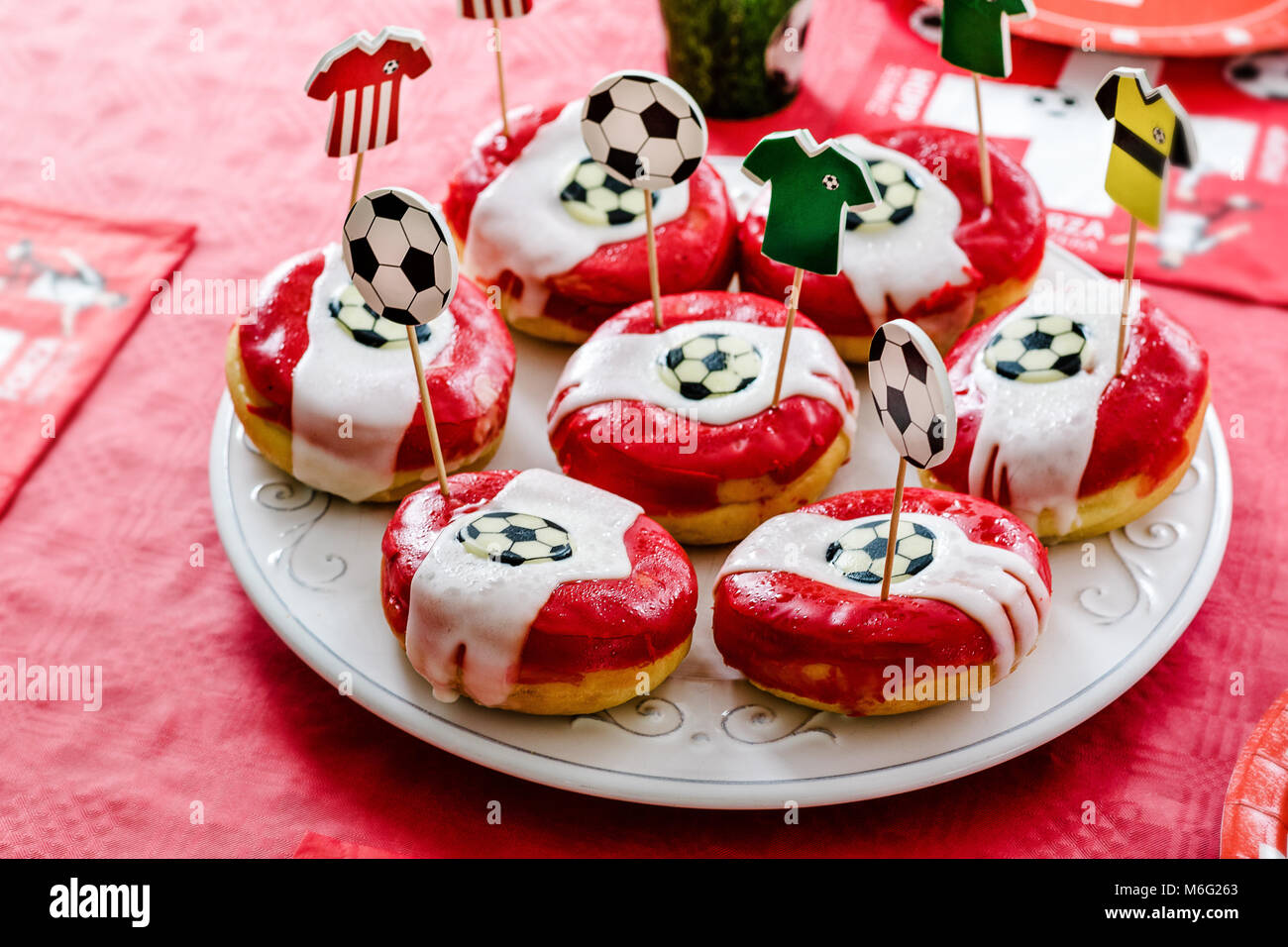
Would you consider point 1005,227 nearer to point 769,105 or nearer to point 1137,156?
point 1137,156

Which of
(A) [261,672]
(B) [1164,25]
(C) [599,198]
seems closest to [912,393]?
(C) [599,198]

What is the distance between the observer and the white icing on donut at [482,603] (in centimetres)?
187

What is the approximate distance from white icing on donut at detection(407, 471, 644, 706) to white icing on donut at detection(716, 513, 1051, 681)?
212 mm

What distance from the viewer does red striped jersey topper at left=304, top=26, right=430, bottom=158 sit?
2.19m

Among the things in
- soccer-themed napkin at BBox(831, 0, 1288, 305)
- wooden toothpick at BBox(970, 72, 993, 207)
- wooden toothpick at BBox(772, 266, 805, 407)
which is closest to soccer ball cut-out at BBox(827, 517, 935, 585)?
wooden toothpick at BBox(772, 266, 805, 407)

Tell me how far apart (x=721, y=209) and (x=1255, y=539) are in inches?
43.5

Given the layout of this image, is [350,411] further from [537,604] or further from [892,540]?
[892,540]

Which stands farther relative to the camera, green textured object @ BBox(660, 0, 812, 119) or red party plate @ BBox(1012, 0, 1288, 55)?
red party plate @ BBox(1012, 0, 1288, 55)

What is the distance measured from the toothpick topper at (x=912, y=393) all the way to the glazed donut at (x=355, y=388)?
2.39 ft

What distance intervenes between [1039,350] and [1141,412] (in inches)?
7.4

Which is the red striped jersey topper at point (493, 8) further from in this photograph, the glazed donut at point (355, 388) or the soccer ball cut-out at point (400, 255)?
the soccer ball cut-out at point (400, 255)

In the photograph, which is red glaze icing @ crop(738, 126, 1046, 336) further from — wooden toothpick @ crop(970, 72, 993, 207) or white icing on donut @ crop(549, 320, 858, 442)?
white icing on donut @ crop(549, 320, 858, 442)

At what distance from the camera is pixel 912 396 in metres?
1.76

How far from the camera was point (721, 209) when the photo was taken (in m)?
2.59
